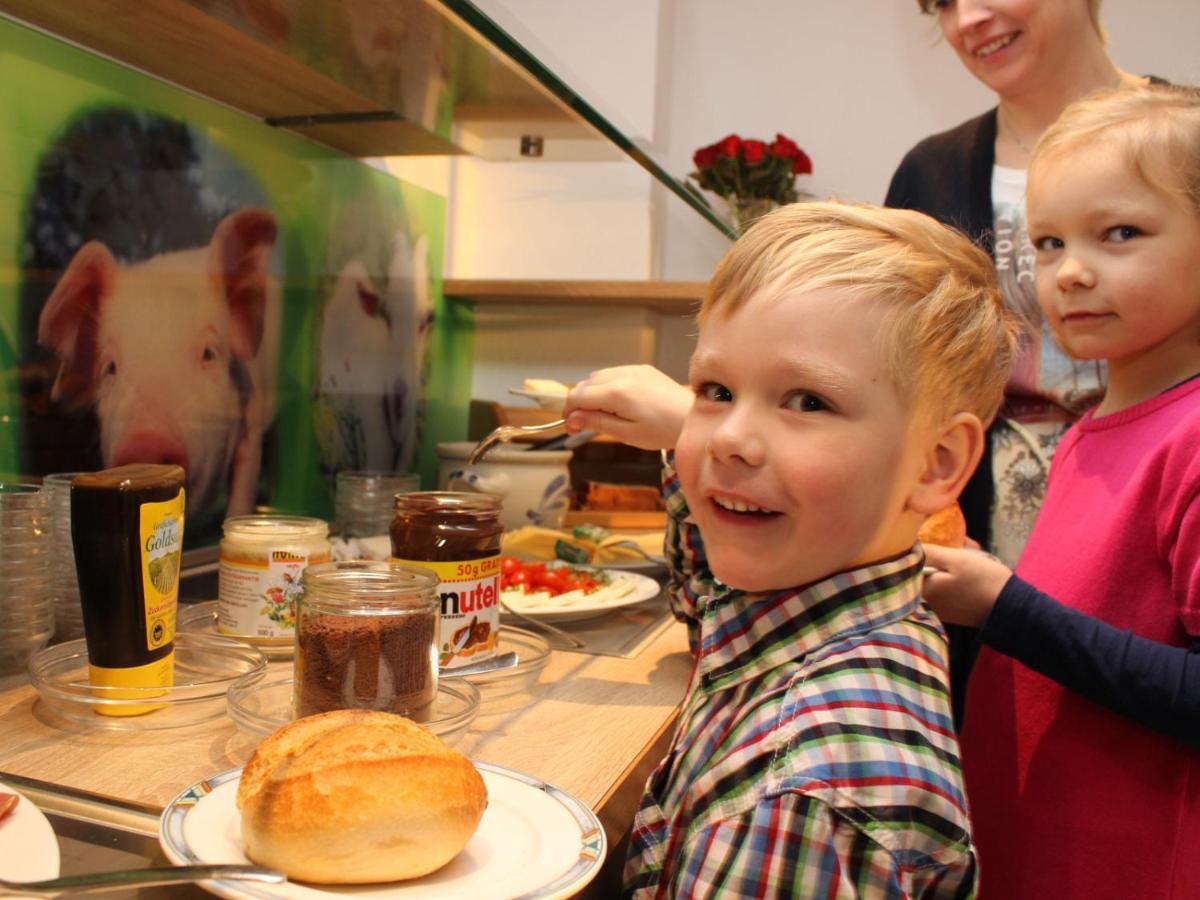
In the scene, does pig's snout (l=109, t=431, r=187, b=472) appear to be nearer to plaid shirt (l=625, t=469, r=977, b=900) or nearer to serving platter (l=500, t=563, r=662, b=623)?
serving platter (l=500, t=563, r=662, b=623)

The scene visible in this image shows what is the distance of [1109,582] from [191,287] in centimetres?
111

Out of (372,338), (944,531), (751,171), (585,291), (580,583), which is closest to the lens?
(944,531)

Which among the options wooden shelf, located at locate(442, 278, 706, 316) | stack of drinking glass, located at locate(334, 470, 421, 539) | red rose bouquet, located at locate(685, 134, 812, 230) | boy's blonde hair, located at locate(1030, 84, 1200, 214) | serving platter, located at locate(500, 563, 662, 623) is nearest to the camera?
boy's blonde hair, located at locate(1030, 84, 1200, 214)

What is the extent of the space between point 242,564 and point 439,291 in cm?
126

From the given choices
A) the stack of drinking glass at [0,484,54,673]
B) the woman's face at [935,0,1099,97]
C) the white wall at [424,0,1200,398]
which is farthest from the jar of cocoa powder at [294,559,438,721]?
the white wall at [424,0,1200,398]

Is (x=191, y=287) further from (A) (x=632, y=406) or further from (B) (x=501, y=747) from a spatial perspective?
(B) (x=501, y=747)

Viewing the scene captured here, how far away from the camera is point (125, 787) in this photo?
707 mm

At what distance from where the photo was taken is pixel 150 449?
1309 mm

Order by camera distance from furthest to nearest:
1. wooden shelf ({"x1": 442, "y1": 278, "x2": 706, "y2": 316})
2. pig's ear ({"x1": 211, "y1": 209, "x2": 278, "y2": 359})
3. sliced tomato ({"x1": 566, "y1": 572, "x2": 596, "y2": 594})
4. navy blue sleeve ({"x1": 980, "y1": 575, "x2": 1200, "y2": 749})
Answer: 1. wooden shelf ({"x1": 442, "y1": 278, "x2": 706, "y2": 316})
2. pig's ear ({"x1": 211, "y1": 209, "x2": 278, "y2": 359})
3. sliced tomato ({"x1": 566, "y1": 572, "x2": 596, "y2": 594})
4. navy blue sleeve ({"x1": 980, "y1": 575, "x2": 1200, "y2": 749})

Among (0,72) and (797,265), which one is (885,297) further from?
(0,72)

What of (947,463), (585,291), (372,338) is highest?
(585,291)

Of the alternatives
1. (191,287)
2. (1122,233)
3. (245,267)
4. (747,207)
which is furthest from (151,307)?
(747,207)

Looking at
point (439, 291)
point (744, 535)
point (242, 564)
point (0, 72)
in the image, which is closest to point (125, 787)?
point (242, 564)

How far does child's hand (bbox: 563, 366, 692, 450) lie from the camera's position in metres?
0.98
